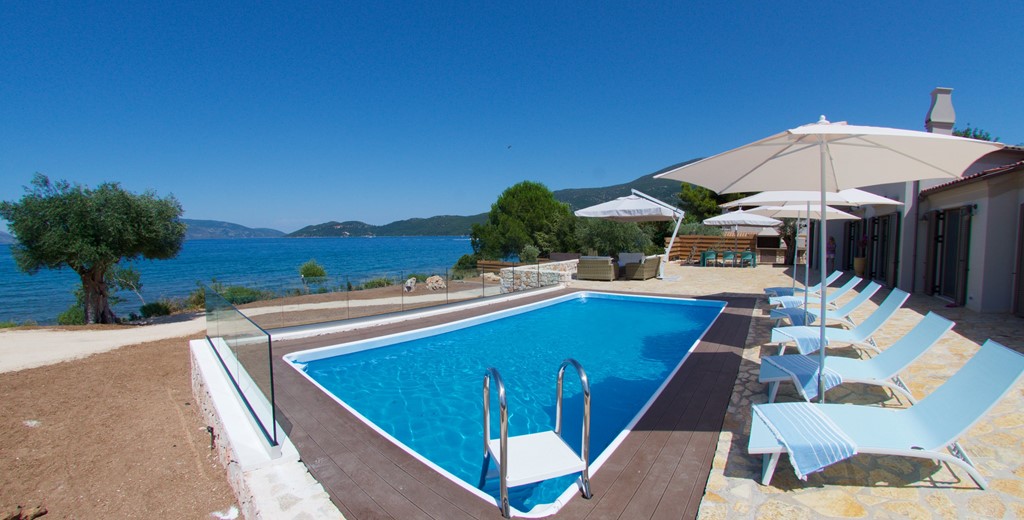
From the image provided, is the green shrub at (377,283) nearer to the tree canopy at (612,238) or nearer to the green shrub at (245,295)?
the green shrub at (245,295)

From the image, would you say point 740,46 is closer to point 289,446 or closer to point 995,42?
point 995,42

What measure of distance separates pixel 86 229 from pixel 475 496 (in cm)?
1518

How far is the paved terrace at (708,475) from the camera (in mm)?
2631

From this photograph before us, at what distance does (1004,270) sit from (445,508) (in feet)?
36.8

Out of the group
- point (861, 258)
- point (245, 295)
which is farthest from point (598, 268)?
point (245, 295)

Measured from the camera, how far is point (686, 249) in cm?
2177

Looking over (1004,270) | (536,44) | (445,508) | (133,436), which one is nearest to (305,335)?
(133,436)

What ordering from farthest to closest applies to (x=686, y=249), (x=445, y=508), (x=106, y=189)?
(x=686, y=249), (x=106, y=189), (x=445, y=508)

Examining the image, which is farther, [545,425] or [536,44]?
[536,44]

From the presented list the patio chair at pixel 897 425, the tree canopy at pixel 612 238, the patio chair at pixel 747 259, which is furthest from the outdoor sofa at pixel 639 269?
the patio chair at pixel 897 425

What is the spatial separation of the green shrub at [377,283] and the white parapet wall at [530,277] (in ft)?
11.9

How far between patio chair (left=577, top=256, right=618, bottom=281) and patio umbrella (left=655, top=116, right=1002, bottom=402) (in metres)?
9.17

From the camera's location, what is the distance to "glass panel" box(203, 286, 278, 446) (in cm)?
351

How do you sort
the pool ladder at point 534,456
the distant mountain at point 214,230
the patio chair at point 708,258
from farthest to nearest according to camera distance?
the distant mountain at point 214,230
the patio chair at point 708,258
the pool ladder at point 534,456
